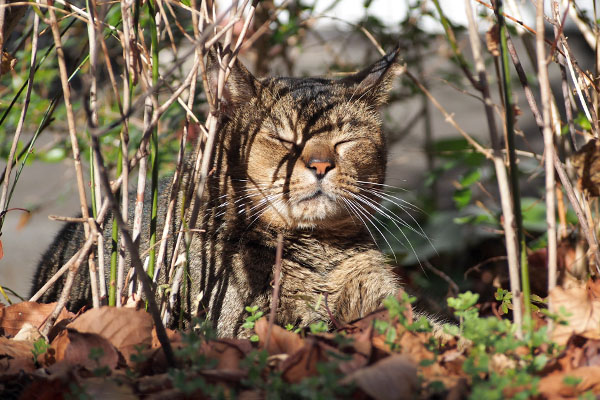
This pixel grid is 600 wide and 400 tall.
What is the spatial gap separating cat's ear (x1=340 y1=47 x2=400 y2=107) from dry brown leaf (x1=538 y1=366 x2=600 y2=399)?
1603mm

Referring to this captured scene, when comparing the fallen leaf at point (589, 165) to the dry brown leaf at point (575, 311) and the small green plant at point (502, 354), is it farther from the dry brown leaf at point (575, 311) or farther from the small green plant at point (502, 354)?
the small green plant at point (502, 354)

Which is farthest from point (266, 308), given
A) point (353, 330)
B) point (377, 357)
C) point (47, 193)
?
point (47, 193)

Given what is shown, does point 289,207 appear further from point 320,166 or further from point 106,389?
point 106,389

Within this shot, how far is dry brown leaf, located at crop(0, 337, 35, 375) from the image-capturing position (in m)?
1.48

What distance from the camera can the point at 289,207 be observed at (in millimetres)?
2344

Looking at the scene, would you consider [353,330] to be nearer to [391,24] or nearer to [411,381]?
[411,381]

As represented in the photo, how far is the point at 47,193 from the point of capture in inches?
224

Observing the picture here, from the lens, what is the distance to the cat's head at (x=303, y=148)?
2328 millimetres

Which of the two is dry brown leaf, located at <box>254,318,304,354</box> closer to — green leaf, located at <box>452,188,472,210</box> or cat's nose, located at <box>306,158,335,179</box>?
cat's nose, located at <box>306,158,335,179</box>

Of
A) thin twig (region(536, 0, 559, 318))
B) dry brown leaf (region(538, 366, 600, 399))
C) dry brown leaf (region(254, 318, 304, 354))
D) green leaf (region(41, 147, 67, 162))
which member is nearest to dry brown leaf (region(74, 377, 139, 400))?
dry brown leaf (region(254, 318, 304, 354))

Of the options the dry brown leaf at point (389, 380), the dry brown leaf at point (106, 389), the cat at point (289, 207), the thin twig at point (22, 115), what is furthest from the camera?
the cat at point (289, 207)

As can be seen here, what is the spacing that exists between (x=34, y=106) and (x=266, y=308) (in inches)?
66.9

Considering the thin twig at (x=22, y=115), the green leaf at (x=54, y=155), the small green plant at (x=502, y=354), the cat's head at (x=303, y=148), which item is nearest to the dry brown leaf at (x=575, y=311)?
the small green plant at (x=502, y=354)

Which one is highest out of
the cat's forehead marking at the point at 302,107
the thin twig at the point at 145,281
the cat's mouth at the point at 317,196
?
the cat's forehead marking at the point at 302,107
